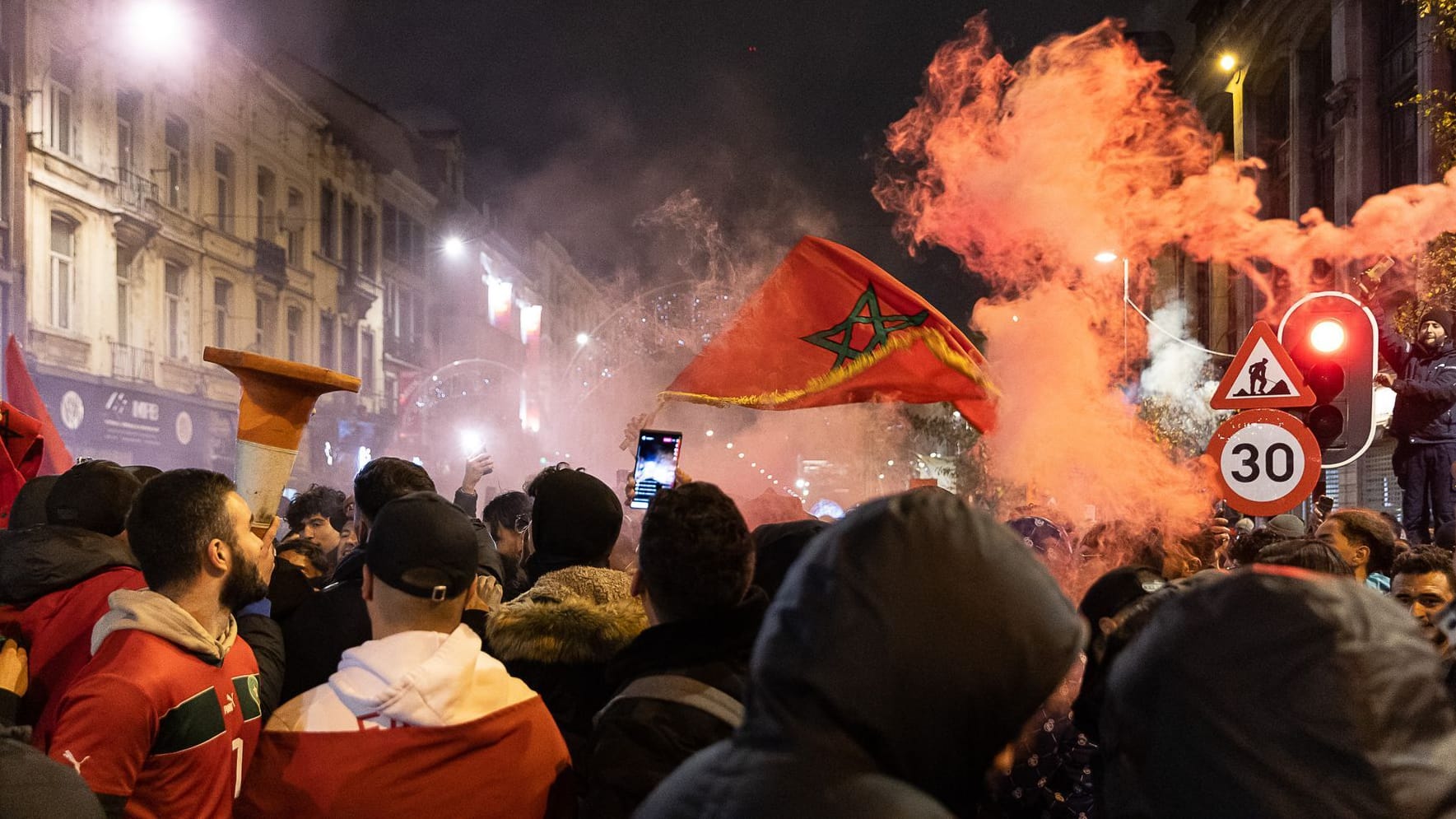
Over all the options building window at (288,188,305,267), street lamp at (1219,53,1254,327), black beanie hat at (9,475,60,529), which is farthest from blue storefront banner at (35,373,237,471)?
street lamp at (1219,53,1254,327)

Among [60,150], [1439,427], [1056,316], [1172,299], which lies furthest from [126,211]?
[1172,299]

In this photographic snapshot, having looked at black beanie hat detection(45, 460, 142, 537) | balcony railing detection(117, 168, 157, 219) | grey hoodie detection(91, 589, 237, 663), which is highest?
balcony railing detection(117, 168, 157, 219)

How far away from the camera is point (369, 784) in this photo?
2.69m

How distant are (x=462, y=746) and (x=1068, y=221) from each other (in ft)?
40.3

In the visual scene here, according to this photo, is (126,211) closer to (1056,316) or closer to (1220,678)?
(1056,316)

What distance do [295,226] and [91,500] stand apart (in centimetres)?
3206

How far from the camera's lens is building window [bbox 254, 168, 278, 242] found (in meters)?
31.5

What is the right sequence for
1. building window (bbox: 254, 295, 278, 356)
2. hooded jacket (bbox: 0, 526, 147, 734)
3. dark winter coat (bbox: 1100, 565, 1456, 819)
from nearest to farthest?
dark winter coat (bbox: 1100, 565, 1456, 819) → hooded jacket (bbox: 0, 526, 147, 734) → building window (bbox: 254, 295, 278, 356)

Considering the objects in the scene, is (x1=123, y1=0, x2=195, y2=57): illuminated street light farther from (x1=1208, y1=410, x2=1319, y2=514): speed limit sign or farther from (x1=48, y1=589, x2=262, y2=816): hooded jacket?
(x1=48, y1=589, x2=262, y2=816): hooded jacket

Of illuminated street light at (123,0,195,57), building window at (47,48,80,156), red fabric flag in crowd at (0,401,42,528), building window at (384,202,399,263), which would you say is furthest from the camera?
building window at (384,202,399,263)

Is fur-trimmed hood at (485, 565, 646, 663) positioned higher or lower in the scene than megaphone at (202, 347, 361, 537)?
lower

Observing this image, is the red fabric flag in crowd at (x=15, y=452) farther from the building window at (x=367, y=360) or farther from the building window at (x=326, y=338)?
the building window at (x=367, y=360)

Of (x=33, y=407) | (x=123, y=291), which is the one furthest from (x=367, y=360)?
(x=33, y=407)

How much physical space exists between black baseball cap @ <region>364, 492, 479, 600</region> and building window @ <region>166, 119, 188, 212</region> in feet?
89.2
